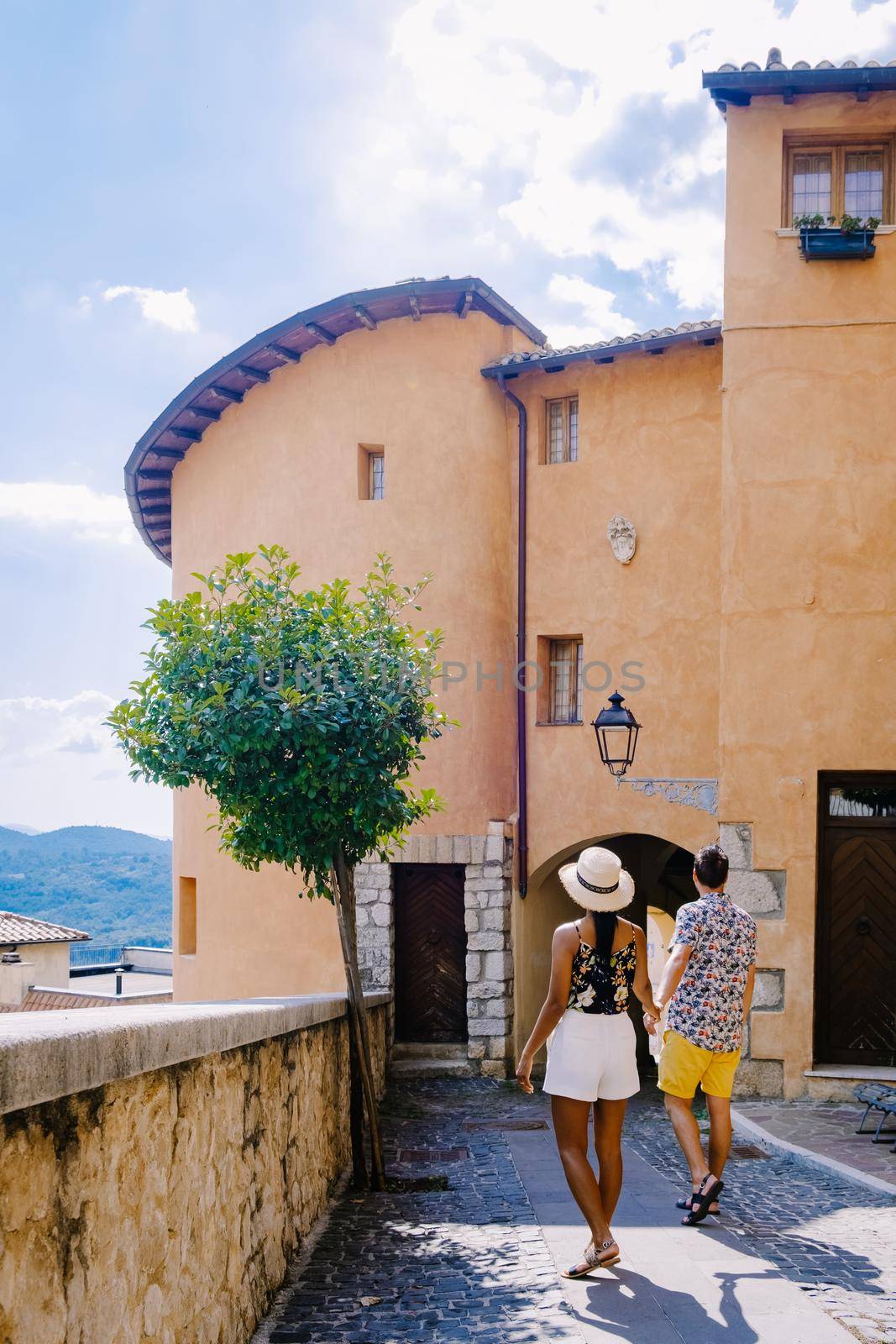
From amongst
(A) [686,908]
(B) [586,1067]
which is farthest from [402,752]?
(B) [586,1067]

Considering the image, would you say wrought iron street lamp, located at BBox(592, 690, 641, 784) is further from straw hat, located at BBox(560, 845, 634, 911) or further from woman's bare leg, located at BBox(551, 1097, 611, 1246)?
woman's bare leg, located at BBox(551, 1097, 611, 1246)

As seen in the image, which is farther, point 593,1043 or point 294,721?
point 294,721

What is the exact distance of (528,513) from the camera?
52.1ft

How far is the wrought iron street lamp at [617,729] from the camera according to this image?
453 inches

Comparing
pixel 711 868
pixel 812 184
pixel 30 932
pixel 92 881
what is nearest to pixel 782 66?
pixel 812 184

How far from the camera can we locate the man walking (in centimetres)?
620

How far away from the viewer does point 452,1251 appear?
20.1ft

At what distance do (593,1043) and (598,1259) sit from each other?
82cm

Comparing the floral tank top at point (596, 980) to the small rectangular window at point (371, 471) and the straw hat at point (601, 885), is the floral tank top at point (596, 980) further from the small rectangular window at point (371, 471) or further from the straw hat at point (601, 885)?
the small rectangular window at point (371, 471)

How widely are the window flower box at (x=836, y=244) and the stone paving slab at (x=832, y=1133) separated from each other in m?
7.27

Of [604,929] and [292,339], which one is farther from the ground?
[292,339]

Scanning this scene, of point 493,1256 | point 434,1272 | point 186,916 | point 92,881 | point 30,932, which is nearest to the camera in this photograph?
point 434,1272

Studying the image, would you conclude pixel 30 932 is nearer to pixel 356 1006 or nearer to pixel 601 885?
pixel 356 1006

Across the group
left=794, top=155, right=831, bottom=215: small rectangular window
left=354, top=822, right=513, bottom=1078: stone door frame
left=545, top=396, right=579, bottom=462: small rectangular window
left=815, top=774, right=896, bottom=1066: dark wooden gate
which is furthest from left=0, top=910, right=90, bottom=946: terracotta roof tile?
left=794, top=155, right=831, bottom=215: small rectangular window
